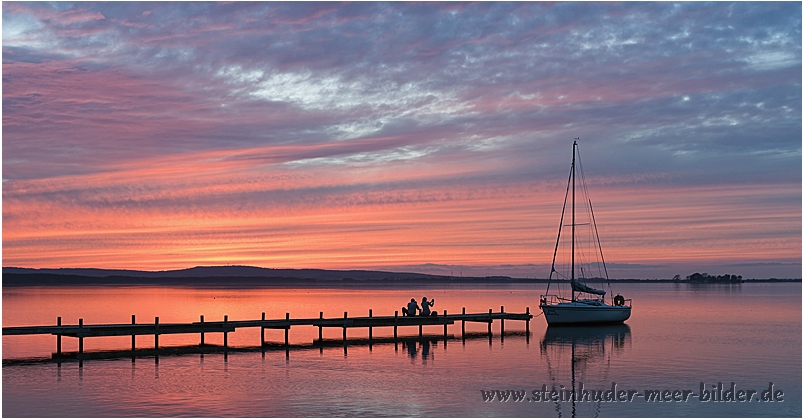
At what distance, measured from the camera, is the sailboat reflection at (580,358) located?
25188mm

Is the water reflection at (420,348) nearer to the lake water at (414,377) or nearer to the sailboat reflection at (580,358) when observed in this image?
the lake water at (414,377)

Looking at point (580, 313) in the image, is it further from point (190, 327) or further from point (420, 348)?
point (190, 327)

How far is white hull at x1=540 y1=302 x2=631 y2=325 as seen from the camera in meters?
54.0

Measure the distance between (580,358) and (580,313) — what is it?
17.6 m

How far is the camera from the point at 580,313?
179 feet

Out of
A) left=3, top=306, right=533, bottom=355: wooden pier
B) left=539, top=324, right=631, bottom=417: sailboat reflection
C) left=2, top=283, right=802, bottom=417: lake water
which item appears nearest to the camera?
left=2, top=283, right=802, bottom=417: lake water

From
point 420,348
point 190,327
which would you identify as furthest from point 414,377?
point 190,327

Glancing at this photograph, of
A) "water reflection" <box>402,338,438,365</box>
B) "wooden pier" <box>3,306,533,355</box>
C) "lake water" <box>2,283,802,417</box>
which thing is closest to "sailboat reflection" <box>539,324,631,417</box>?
"lake water" <box>2,283,802,417</box>

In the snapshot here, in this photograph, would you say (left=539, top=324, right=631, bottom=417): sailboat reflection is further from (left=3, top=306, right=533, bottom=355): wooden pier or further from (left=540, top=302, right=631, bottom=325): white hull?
(left=3, top=306, right=533, bottom=355): wooden pier

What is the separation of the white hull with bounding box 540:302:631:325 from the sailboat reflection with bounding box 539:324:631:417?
0.47 m

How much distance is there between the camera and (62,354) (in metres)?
35.5

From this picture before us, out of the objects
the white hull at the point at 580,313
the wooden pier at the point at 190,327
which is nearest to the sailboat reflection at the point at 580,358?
the white hull at the point at 580,313

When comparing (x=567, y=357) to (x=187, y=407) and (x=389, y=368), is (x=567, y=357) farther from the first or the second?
(x=187, y=407)

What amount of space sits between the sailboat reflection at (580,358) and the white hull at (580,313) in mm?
471
